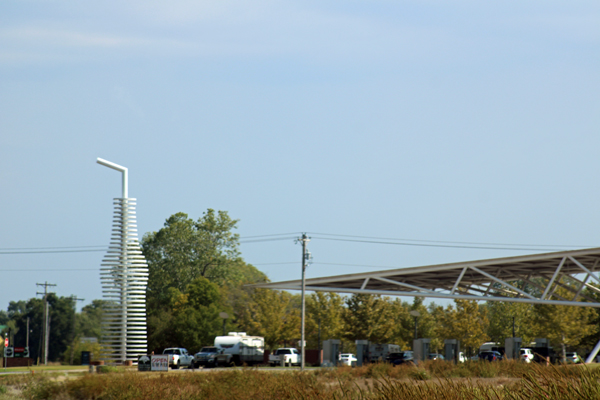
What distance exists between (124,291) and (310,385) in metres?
17.1

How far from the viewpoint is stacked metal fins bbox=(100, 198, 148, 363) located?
31.8 metres

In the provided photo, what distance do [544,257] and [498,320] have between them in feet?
116

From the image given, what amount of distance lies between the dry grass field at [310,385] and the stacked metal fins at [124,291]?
5.35 feet

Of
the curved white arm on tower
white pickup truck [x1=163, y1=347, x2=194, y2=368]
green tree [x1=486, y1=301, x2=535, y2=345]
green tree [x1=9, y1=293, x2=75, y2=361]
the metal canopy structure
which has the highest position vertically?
the curved white arm on tower

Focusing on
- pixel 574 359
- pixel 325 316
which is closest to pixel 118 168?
pixel 574 359

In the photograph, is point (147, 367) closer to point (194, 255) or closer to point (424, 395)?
point (424, 395)

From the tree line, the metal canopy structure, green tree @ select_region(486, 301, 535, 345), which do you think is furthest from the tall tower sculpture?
green tree @ select_region(486, 301, 535, 345)

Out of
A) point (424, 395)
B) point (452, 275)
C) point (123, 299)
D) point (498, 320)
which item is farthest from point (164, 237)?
point (424, 395)

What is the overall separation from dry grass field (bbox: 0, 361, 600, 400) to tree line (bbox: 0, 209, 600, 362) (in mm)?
30626

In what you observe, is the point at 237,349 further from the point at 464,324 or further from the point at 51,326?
the point at 51,326

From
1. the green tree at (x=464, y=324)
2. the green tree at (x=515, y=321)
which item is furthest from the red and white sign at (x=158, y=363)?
the green tree at (x=515, y=321)

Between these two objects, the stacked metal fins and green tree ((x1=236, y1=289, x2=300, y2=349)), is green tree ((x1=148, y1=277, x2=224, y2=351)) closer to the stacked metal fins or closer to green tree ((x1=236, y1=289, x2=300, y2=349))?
green tree ((x1=236, y1=289, x2=300, y2=349))

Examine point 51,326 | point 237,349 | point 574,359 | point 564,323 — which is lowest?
point 51,326

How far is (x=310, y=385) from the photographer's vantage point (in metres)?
17.4
